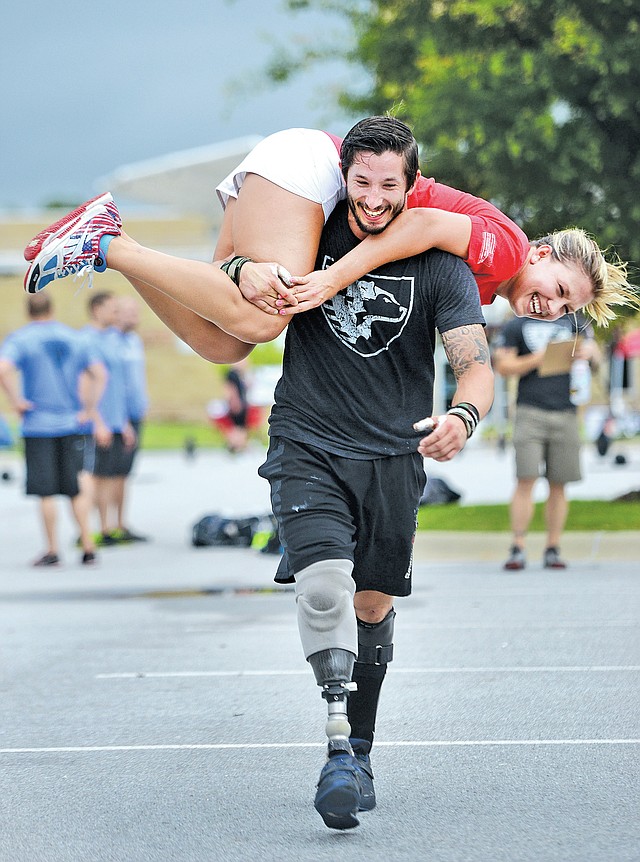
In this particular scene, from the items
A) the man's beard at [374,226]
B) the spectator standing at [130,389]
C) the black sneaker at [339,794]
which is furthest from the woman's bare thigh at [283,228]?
the spectator standing at [130,389]

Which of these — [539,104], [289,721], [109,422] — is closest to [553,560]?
[539,104]

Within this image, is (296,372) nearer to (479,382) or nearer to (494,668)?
(479,382)

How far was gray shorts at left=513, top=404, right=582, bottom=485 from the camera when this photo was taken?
375 inches

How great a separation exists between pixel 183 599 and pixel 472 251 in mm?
5255

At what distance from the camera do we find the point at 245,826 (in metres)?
3.85

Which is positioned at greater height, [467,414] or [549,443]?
[467,414]

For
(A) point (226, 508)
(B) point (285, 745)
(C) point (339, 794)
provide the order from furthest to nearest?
(A) point (226, 508) < (B) point (285, 745) < (C) point (339, 794)

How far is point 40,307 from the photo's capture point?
1062cm

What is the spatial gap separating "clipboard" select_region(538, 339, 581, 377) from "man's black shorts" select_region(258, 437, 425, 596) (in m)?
5.60

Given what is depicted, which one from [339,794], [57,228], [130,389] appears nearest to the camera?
[339,794]

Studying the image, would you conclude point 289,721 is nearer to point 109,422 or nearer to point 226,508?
point 109,422

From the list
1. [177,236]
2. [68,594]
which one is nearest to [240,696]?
[68,594]

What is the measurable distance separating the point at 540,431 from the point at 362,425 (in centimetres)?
577

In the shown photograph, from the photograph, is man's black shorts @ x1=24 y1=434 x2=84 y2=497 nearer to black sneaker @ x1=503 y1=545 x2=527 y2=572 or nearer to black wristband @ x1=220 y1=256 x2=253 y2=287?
black sneaker @ x1=503 y1=545 x2=527 y2=572
